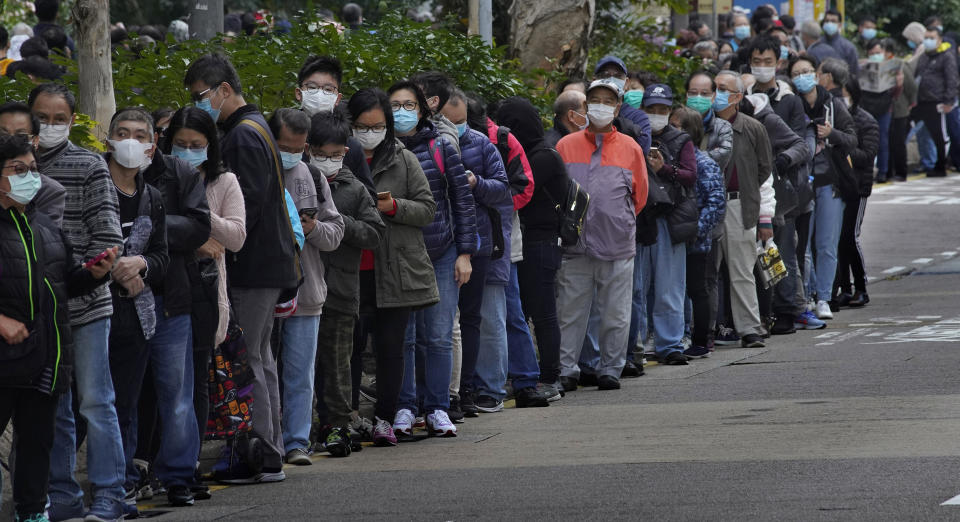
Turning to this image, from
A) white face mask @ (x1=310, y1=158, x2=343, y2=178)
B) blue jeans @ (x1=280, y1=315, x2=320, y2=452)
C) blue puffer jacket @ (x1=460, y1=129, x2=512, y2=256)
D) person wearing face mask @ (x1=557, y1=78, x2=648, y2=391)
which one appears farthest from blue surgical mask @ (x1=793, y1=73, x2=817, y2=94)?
blue jeans @ (x1=280, y1=315, x2=320, y2=452)

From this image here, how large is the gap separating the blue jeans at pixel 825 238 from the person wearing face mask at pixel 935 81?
41.5 feet

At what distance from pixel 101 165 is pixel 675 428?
12.4ft

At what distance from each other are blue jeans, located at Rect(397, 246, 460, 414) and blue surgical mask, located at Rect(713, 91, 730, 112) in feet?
13.7

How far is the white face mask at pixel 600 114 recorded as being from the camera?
37.7 ft

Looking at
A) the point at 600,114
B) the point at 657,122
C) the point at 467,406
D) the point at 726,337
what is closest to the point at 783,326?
the point at 726,337

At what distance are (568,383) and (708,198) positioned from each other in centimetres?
207

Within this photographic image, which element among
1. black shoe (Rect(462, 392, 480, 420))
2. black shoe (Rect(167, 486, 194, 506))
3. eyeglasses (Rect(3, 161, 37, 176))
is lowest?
black shoe (Rect(462, 392, 480, 420))

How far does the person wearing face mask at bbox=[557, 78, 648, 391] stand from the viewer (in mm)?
11664

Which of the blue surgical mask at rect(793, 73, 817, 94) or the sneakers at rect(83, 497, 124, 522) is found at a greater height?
the blue surgical mask at rect(793, 73, 817, 94)

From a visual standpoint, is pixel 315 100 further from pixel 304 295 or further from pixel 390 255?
pixel 304 295

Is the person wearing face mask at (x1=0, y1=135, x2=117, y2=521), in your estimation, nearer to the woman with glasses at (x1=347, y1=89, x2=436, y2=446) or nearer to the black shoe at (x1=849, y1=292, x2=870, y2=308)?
the woman with glasses at (x1=347, y1=89, x2=436, y2=446)

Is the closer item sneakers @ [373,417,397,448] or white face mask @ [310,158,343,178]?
white face mask @ [310,158,343,178]

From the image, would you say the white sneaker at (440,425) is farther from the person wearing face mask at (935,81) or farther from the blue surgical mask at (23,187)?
the person wearing face mask at (935,81)

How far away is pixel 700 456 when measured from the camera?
8.63 meters
